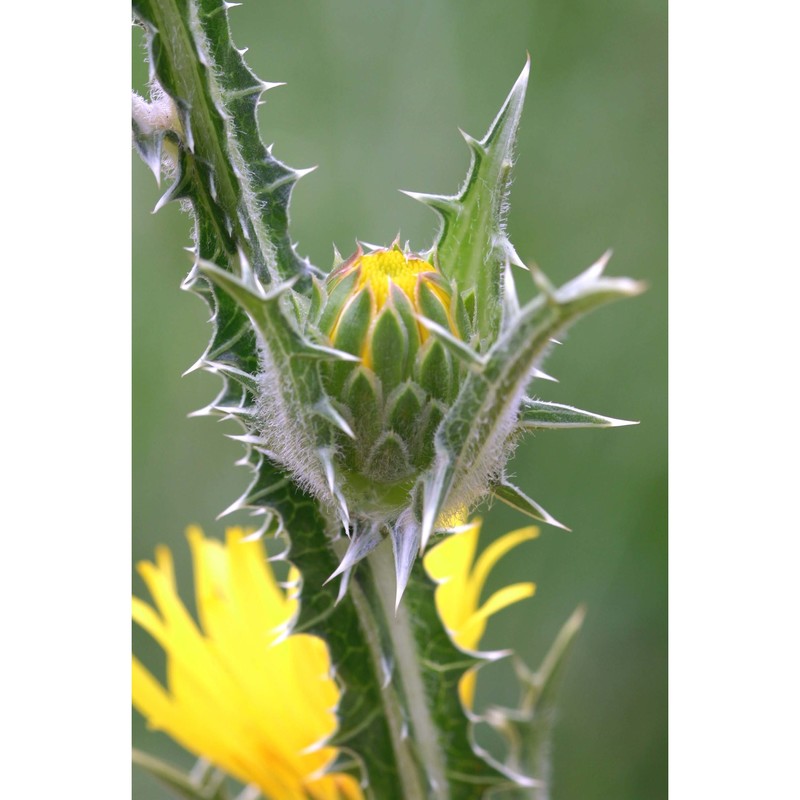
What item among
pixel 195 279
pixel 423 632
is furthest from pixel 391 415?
pixel 423 632

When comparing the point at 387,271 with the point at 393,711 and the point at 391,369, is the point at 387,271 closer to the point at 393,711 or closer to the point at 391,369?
the point at 391,369

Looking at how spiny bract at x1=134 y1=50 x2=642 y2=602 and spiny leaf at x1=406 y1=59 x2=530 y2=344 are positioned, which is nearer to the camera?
spiny bract at x1=134 y1=50 x2=642 y2=602

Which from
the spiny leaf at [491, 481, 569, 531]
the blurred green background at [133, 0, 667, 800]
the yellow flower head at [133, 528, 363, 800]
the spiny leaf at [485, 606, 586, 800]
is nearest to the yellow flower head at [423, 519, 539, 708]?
the spiny leaf at [485, 606, 586, 800]

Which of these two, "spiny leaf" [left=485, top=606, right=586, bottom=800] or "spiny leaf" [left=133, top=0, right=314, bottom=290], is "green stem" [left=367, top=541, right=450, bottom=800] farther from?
"spiny leaf" [left=133, top=0, right=314, bottom=290]

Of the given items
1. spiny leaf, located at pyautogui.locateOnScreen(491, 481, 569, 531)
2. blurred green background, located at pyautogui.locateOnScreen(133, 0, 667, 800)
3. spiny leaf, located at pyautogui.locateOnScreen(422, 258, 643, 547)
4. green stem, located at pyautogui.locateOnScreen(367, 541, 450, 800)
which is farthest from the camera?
blurred green background, located at pyautogui.locateOnScreen(133, 0, 667, 800)

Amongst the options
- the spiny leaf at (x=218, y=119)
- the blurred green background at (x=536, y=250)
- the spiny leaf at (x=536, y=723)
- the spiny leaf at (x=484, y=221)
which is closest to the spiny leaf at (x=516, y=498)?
the spiny leaf at (x=484, y=221)

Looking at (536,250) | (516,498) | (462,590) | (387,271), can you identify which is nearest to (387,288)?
(387,271)
